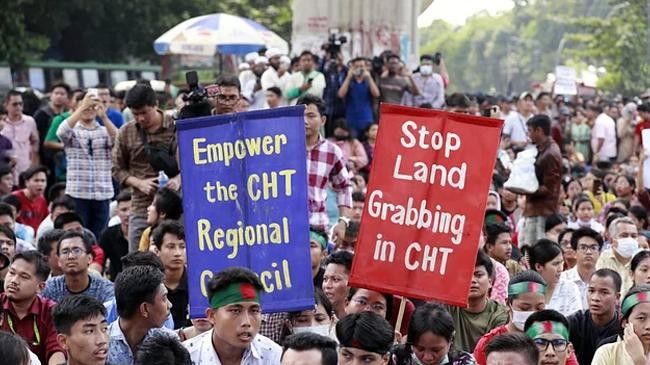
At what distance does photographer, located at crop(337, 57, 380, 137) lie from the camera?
61.8 feet

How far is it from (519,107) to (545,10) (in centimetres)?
8788

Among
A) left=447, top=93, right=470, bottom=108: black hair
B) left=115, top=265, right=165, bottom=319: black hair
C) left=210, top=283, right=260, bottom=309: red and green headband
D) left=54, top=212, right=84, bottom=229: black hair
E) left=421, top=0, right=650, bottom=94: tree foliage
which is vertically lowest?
left=421, top=0, right=650, bottom=94: tree foliage

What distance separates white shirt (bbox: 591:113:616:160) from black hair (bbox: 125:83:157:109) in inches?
619

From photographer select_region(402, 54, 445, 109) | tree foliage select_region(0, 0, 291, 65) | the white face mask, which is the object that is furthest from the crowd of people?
tree foliage select_region(0, 0, 291, 65)

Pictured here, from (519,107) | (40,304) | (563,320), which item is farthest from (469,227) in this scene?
(519,107)

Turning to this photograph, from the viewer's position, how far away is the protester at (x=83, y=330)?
767 centimetres

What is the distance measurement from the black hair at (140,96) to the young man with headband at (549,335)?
11.8 ft

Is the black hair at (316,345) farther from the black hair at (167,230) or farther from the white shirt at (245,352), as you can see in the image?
the black hair at (167,230)

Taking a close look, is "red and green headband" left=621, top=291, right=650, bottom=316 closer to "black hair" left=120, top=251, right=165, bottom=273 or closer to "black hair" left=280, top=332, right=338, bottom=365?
"black hair" left=280, top=332, right=338, bottom=365

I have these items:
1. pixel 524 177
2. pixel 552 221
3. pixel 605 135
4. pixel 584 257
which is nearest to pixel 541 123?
pixel 524 177

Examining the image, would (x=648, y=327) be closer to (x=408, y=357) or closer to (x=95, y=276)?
(x=408, y=357)

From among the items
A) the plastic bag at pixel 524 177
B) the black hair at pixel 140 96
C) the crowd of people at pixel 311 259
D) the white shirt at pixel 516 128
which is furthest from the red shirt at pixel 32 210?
the white shirt at pixel 516 128

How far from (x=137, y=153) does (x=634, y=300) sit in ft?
A: 12.9

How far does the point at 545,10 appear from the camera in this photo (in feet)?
358
